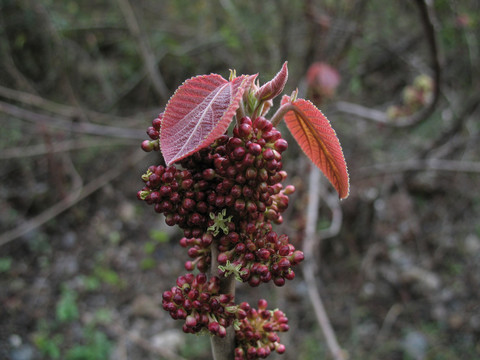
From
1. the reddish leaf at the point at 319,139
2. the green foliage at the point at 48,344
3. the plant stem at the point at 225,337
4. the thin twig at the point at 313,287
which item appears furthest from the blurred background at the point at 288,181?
the plant stem at the point at 225,337

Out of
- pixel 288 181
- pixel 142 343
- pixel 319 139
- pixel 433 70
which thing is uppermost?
pixel 288 181

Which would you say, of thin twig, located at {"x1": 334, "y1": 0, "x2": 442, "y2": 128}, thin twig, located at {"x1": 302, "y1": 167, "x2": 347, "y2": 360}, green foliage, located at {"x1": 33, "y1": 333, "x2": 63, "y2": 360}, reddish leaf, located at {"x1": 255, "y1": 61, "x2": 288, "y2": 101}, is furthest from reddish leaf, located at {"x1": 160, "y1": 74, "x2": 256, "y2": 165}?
green foliage, located at {"x1": 33, "y1": 333, "x2": 63, "y2": 360}

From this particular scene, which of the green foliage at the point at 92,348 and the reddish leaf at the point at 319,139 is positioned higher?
the green foliage at the point at 92,348

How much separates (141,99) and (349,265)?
3.21 meters

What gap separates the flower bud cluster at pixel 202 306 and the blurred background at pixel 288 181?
80.4 inches

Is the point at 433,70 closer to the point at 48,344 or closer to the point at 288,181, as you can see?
the point at 288,181

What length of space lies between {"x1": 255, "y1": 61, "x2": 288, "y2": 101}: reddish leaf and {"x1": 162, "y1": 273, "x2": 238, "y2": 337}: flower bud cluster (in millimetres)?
365

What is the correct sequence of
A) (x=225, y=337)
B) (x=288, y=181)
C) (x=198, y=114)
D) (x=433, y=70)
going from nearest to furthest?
1. (x=198, y=114)
2. (x=225, y=337)
3. (x=433, y=70)
4. (x=288, y=181)

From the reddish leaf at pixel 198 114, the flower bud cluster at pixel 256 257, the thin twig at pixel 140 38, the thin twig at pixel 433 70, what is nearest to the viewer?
the reddish leaf at pixel 198 114

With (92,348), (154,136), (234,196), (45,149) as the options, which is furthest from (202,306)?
(45,149)

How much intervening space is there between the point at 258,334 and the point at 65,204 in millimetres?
3311

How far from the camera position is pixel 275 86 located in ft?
2.27

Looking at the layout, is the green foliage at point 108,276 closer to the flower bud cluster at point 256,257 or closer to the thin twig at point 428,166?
the thin twig at point 428,166

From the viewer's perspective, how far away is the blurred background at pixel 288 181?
3.12 m
